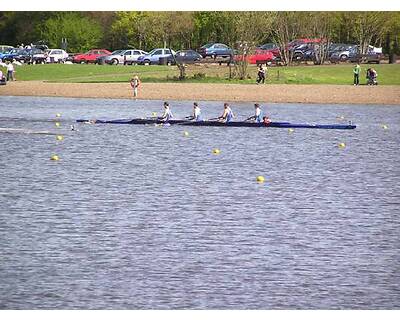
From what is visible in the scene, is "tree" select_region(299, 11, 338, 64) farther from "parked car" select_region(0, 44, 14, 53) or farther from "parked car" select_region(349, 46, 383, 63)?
"parked car" select_region(0, 44, 14, 53)

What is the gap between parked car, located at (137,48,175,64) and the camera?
129ft

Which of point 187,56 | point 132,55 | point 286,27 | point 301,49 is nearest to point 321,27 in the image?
point 286,27

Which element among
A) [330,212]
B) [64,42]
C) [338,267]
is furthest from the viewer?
[64,42]

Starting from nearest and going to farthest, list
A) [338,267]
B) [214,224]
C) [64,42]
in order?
[338,267] → [214,224] → [64,42]

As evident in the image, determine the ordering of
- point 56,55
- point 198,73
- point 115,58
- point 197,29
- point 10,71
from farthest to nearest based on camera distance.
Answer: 1. point 115,58
2. point 10,71
3. point 198,73
4. point 56,55
5. point 197,29

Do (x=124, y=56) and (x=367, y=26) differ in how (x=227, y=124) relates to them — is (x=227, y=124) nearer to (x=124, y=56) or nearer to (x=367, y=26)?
(x=367, y=26)

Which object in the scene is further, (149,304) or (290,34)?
(290,34)

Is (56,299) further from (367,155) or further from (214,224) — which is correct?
(367,155)

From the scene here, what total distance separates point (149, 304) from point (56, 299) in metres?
0.97

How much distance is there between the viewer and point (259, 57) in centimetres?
3750

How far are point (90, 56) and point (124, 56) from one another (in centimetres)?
255
